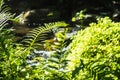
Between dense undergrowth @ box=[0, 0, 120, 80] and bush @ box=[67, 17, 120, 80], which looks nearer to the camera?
dense undergrowth @ box=[0, 0, 120, 80]

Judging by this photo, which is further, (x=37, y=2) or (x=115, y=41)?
(x=37, y=2)

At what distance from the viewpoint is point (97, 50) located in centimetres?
339

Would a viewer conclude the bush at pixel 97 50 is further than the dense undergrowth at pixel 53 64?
Yes

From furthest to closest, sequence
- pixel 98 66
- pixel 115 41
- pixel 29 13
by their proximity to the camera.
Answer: pixel 29 13
pixel 115 41
pixel 98 66

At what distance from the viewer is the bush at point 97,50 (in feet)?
9.39

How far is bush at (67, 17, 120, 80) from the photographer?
2.86 metres

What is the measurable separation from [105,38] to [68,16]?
13.7 meters

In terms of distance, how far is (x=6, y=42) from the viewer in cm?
270

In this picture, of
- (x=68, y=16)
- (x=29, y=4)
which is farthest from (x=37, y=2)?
(x=68, y=16)

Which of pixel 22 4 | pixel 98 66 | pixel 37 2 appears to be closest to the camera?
pixel 98 66

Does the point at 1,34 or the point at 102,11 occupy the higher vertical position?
the point at 1,34

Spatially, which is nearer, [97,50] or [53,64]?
[53,64]

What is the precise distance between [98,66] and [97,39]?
1063 mm

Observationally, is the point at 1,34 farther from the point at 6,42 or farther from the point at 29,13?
the point at 29,13
